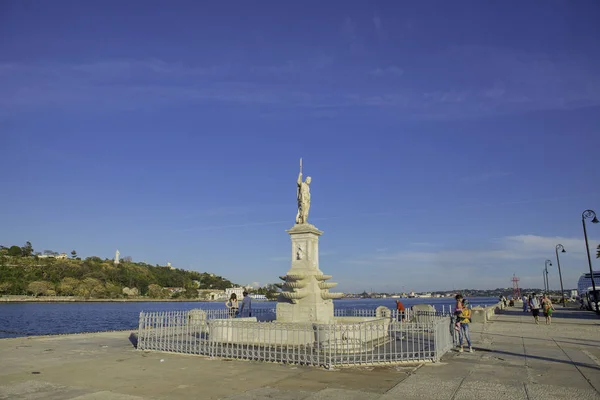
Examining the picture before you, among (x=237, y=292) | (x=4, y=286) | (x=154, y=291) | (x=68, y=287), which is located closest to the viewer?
(x=237, y=292)

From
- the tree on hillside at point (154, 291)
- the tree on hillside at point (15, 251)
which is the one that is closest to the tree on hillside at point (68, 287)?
the tree on hillside at point (154, 291)

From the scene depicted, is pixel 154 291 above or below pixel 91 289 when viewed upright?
below

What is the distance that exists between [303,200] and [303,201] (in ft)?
0.15

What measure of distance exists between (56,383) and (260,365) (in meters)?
5.06

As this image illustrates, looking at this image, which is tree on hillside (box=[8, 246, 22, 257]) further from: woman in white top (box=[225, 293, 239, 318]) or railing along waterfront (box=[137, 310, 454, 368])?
railing along waterfront (box=[137, 310, 454, 368])

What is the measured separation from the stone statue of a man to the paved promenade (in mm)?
7639

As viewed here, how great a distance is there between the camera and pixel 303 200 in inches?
753

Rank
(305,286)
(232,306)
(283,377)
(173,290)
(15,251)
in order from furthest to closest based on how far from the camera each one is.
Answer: (173,290) < (15,251) < (232,306) < (305,286) < (283,377)

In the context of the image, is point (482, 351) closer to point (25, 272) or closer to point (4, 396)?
point (4, 396)

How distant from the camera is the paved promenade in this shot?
346 inches

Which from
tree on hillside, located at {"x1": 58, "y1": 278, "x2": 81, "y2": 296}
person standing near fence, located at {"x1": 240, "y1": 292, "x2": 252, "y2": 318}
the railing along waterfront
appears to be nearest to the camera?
the railing along waterfront

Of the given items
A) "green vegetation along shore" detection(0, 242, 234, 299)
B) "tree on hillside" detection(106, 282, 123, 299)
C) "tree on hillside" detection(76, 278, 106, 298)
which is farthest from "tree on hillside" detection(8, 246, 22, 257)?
"tree on hillside" detection(106, 282, 123, 299)

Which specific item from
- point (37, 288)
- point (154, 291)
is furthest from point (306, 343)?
point (154, 291)

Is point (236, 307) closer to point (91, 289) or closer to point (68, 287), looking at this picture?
point (68, 287)
